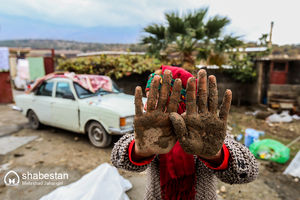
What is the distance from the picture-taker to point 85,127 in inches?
160

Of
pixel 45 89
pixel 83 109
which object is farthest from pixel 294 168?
pixel 45 89

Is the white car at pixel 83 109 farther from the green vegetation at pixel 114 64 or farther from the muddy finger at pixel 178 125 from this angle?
the muddy finger at pixel 178 125

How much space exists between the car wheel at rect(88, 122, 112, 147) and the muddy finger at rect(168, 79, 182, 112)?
10.4ft

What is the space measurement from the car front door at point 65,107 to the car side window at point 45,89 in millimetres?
265

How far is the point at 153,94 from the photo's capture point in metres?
0.84

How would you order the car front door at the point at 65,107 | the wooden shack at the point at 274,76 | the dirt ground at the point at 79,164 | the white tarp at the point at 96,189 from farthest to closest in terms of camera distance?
the wooden shack at the point at 274,76, the car front door at the point at 65,107, the dirt ground at the point at 79,164, the white tarp at the point at 96,189

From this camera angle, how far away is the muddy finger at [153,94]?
2.71ft

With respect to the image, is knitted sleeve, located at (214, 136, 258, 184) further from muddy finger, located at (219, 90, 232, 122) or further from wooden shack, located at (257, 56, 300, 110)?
wooden shack, located at (257, 56, 300, 110)

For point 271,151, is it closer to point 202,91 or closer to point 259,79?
point 202,91

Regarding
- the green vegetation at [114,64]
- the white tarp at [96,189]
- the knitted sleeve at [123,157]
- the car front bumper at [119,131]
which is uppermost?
the green vegetation at [114,64]

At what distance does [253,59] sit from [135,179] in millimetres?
7539

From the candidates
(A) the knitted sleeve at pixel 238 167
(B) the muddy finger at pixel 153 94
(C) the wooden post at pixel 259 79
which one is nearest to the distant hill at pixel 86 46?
(B) the muddy finger at pixel 153 94

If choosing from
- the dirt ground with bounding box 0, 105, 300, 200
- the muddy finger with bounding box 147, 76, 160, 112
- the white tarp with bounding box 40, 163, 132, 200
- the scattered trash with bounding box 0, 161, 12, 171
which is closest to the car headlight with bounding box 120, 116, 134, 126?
the dirt ground with bounding box 0, 105, 300, 200

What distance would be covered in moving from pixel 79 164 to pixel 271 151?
3.67 meters
